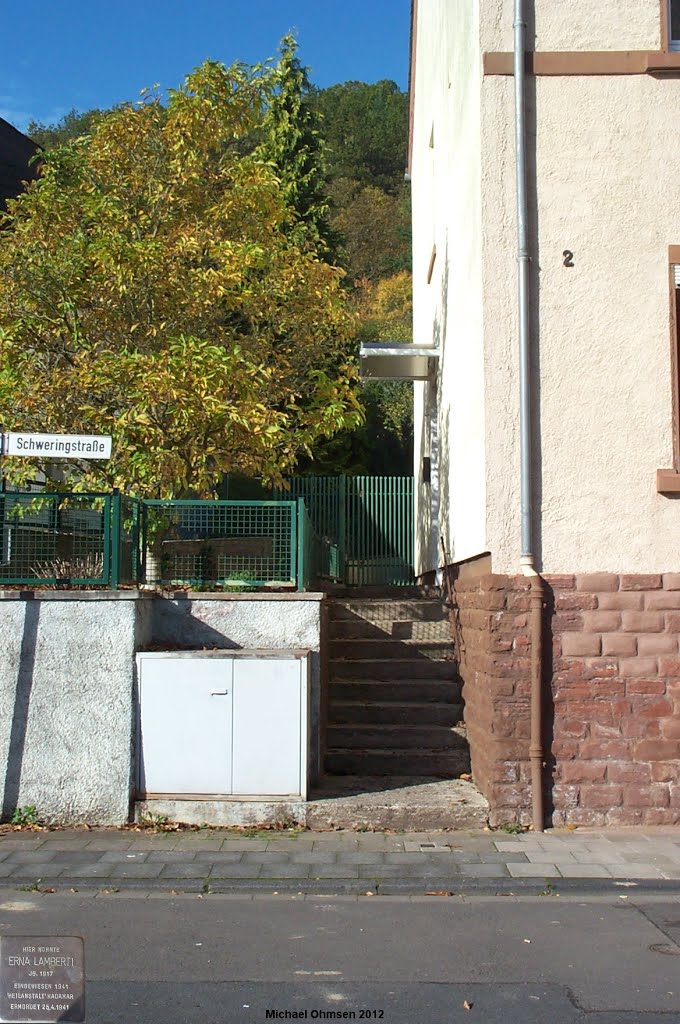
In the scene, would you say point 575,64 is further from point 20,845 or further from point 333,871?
point 20,845

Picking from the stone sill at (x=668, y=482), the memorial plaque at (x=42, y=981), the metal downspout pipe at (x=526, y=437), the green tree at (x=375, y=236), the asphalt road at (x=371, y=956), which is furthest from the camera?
the green tree at (x=375, y=236)

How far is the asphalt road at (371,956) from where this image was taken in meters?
4.96

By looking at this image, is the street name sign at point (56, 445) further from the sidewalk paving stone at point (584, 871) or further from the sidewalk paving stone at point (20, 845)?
the sidewalk paving stone at point (584, 871)

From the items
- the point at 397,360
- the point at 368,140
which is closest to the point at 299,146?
the point at 397,360

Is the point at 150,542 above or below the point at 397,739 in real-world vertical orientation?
above

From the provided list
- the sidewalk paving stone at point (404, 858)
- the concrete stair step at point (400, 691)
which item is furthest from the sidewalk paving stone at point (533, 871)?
the concrete stair step at point (400, 691)

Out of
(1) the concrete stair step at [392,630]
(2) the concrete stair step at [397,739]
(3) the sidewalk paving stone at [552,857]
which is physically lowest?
(3) the sidewalk paving stone at [552,857]

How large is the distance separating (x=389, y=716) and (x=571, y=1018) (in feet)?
18.6

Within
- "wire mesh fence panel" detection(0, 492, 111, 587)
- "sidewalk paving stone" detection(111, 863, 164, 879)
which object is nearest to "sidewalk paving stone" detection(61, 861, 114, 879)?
"sidewalk paving stone" detection(111, 863, 164, 879)

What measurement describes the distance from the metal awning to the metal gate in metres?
4.26

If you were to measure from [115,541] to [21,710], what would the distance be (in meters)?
1.63

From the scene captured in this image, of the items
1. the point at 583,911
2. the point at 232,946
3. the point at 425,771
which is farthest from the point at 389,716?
the point at 232,946

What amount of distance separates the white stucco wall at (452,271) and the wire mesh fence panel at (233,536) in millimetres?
1755

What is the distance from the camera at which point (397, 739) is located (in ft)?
33.3
